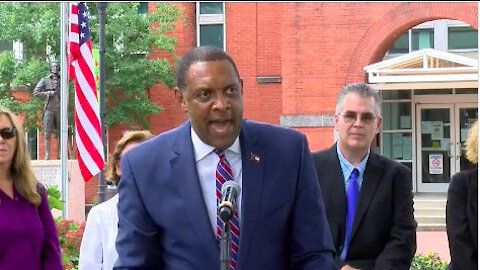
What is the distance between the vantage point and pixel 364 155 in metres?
4.80

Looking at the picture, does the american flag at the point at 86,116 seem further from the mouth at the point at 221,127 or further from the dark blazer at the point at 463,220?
the mouth at the point at 221,127

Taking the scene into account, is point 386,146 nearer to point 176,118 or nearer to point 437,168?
point 437,168

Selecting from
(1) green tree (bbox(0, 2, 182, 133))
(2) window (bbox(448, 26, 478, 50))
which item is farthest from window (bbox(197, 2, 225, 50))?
(2) window (bbox(448, 26, 478, 50))

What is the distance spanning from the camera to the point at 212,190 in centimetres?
299

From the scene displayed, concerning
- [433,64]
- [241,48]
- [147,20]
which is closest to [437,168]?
[433,64]

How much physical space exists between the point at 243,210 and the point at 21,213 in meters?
2.45

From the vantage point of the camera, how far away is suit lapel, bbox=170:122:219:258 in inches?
115

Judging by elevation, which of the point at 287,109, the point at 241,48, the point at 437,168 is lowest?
the point at 437,168

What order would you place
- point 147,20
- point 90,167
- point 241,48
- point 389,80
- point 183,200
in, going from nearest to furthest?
point 183,200 < point 90,167 < point 389,80 < point 147,20 < point 241,48

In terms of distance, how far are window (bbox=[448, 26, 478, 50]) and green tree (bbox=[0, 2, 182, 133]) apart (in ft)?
26.7

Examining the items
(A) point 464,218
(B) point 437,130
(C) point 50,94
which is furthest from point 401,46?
(A) point 464,218

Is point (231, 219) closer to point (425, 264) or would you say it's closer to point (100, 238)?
point (100, 238)

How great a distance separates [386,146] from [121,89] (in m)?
8.12

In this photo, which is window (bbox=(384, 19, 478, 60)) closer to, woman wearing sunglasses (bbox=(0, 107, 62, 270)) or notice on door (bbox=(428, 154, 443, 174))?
notice on door (bbox=(428, 154, 443, 174))
